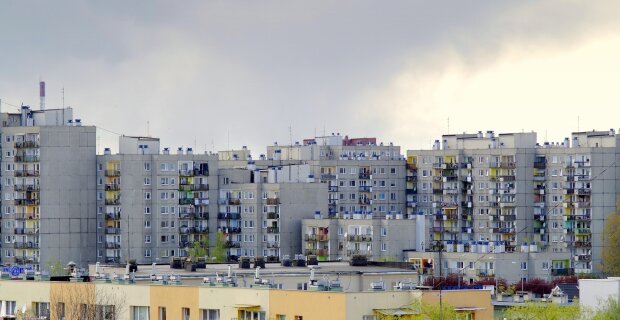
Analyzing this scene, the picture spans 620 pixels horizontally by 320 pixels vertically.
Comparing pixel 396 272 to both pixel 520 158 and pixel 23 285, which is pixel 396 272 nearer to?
pixel 23 285

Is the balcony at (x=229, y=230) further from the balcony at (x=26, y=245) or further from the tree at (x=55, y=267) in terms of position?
the tree at (x=55, y=267)

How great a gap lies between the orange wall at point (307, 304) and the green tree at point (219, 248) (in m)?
73.9

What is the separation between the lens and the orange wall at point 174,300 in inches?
2512

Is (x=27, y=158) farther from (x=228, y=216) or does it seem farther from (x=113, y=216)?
(x=228, y=216)

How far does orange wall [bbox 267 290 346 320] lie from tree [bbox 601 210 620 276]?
80510mm

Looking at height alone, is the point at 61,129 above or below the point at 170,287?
above

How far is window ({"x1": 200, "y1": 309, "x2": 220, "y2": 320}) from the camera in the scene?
207 ft

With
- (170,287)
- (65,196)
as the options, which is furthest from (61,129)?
(170,287)

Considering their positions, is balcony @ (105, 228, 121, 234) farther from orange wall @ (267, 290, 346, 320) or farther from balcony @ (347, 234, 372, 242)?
orange wall @ (267, 290, 346, 320)

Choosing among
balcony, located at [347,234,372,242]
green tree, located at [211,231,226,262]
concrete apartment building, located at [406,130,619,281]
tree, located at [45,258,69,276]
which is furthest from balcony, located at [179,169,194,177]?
concrete apartment building, located at [406,130,619,281]

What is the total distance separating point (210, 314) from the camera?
63500mm

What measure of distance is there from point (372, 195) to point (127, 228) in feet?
100

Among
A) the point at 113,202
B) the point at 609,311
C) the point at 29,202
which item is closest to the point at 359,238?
the point at 113,202

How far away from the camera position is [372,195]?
527ft
